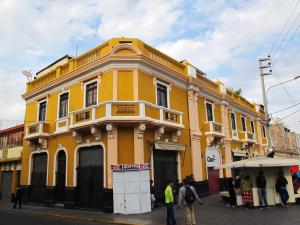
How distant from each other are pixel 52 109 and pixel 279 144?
36739 millimetres

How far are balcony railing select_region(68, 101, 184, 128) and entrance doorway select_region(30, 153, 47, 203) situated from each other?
17.0 feet

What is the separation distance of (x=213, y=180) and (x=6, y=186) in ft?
58.3

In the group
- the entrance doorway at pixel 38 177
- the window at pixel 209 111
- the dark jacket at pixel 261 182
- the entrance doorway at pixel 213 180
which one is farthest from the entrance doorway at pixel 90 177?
the window at pixel 209 111

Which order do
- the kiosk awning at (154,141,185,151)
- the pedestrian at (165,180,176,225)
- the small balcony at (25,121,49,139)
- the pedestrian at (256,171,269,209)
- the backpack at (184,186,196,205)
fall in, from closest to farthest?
1. the backpack at (184,186,196,205)
2. the pedestrian at (165,180,176,225)
3. the pedestrian at (256,171,269,209)
4. the kiosk awning at (154,141,185,151)
5. the small balcony at (25,121,49,139)

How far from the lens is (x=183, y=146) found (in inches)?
713

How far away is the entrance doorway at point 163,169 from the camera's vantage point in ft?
53.3

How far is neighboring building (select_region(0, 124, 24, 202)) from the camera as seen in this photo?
23.6 m

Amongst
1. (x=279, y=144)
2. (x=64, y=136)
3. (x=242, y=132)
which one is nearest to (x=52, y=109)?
(x=64, y=136)

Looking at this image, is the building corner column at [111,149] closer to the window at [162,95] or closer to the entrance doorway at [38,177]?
the window at [162,95]

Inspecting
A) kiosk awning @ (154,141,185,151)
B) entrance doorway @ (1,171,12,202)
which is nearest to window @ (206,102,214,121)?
kiosk awning @ (154,141,185,151)

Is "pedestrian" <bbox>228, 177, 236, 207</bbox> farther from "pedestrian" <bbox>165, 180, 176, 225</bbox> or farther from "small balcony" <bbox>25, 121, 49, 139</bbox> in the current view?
"small balcony" <bbox>25, 121, 49, 139</bbox>

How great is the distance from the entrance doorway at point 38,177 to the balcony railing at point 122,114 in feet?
17.0

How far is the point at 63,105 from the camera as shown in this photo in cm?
1947

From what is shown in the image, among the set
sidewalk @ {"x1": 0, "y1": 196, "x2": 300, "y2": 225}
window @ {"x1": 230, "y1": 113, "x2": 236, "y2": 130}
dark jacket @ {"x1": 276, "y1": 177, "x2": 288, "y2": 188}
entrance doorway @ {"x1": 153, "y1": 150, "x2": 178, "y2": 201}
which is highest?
window @ {"x1": 230, "y1": 113, "x2": 236, "y2": 130}
